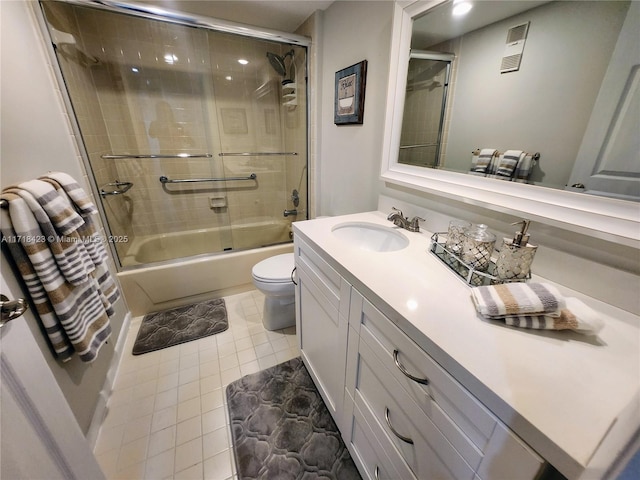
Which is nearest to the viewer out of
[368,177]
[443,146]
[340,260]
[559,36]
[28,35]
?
[559,36]

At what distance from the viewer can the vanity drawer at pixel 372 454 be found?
2.50 feet

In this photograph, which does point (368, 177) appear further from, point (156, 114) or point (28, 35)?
point (156, 114)

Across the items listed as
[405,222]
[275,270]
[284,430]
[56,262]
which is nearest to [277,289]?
[275,270]

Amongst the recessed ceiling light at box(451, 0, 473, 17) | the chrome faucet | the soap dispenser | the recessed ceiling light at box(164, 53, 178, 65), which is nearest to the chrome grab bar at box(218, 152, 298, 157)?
the recessed ceiling light at box(164, 53, 178, 65)

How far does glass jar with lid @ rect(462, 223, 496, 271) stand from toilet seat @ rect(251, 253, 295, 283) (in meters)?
1.08

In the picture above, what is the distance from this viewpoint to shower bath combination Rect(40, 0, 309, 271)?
182 centimetres

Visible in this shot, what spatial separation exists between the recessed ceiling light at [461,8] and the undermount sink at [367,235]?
89 cm

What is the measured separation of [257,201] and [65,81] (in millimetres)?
1586

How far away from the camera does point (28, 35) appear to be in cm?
123

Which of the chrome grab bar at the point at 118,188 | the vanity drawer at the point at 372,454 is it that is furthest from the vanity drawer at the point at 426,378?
the chrome grab bar at the point at 118,188

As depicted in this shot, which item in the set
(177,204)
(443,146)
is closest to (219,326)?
(177,204)

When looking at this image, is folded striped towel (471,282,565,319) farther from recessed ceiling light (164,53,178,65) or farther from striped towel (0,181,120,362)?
recessed ceiling light (164,53,178,65)

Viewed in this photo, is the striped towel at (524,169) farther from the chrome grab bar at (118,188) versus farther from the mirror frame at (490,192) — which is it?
the chrome grab bar at (118,188)

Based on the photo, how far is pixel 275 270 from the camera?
1.73m
